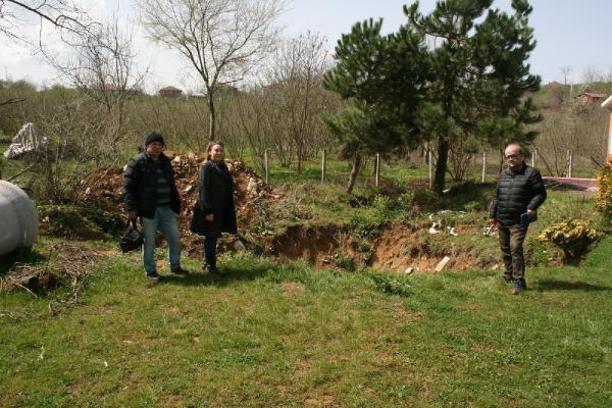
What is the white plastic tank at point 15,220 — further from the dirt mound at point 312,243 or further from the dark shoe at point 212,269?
the dirt mound at point 312,243

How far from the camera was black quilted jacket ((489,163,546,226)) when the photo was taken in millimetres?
6566

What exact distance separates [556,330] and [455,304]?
1.14 meters

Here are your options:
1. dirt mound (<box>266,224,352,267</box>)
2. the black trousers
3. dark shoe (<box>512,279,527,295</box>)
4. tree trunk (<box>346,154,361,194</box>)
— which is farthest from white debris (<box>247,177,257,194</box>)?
dark shoe (<box>512,279,527,295</box>)

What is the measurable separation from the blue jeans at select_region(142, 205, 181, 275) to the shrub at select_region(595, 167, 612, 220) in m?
8.81

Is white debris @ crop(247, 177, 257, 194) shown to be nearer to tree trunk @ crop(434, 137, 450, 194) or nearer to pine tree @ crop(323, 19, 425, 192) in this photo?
pine tree @ crop(323, 19, 425, 192)

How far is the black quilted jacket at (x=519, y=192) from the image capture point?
21.5 feet

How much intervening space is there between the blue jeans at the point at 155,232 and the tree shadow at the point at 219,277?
242mm

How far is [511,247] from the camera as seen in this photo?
6836 mm

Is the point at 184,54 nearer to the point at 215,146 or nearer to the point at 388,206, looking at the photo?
the point at 388,206

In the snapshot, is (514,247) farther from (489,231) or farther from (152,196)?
(489,231)

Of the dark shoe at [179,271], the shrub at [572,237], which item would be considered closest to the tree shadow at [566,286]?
the shrub at [572,237]

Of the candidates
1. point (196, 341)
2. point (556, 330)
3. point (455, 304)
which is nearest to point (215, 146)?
point (196, 341)

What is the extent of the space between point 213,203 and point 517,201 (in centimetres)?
393

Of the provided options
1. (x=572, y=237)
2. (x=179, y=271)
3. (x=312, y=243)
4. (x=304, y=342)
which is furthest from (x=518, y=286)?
(x=312, y=243)
